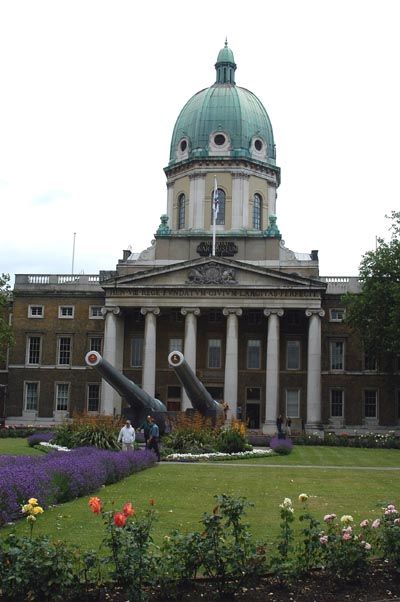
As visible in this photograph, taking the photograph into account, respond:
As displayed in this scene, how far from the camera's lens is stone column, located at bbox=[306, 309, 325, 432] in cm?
6059

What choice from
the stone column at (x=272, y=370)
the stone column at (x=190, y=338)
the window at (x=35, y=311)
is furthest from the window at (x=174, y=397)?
the window at (x=35, y=311)

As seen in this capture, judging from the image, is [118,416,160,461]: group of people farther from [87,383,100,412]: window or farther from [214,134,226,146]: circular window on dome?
[214,134,226,146]: circular window on dome

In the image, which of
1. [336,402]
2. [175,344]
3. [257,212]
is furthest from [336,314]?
[175,344]

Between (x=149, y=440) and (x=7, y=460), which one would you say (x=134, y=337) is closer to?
(x=149, y=440)

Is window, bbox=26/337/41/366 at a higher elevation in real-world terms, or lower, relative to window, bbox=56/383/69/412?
higher

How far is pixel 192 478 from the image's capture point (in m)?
25.5

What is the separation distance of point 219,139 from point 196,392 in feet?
116

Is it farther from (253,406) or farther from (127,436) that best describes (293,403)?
(127,436)

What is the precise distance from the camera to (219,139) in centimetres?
7119

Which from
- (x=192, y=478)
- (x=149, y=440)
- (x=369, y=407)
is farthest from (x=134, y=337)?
(x=192, y=478)

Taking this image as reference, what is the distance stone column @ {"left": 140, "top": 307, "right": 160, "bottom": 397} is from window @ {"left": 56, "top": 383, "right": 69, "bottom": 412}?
8731 mm

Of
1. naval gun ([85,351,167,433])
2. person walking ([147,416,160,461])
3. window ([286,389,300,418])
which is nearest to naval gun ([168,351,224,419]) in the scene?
naval gun ([85,351,167,433])

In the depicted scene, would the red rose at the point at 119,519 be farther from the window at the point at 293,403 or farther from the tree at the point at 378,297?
the window at the point at 293,403

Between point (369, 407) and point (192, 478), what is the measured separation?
4188cm
